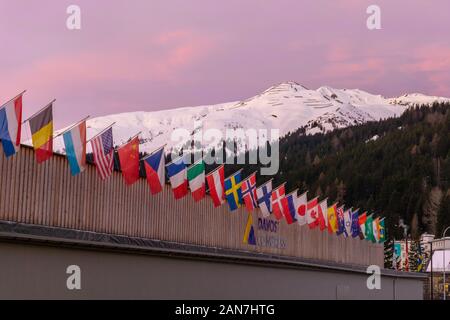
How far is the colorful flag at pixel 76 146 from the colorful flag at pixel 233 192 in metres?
10.9

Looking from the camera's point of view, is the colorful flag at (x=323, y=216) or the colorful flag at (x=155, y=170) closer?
the colorful flag at (x=155, y=170)

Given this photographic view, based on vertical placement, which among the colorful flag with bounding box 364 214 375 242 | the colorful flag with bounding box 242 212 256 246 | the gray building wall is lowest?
the gray building wall

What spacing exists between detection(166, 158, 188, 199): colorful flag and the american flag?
4563 mm

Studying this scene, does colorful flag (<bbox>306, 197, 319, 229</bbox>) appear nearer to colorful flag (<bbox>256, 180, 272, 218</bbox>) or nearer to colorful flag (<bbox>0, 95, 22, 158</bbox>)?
colorful flag (<bbox>256, 180, 272, 218</bbox>)

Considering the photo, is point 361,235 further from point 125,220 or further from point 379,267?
point 125,220

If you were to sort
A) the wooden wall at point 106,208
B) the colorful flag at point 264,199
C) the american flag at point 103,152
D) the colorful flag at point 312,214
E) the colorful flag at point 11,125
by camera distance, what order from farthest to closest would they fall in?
the colorful flag at point 312,214 < the colorful flag at point 264,199 < the american flag at point 103,152 < the wooden wall at point 106,208 < the colorful flag at point 11,125

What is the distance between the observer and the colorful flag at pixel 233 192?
112 ft

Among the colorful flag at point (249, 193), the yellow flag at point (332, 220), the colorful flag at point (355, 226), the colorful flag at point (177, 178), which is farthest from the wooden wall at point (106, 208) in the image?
the colorful flag at point (355, 226)

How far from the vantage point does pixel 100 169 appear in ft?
81.7

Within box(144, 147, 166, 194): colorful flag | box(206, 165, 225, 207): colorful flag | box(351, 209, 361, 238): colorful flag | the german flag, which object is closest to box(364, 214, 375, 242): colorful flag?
box(351, 209, 361, 238): colorful flag

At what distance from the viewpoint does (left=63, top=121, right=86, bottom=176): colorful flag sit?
23797 millimetres

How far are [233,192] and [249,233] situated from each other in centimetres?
262

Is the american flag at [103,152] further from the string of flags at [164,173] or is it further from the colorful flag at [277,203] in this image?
the colorful flag at [277,203]

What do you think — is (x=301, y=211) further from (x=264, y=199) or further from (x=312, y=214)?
(x=264, y=199)
